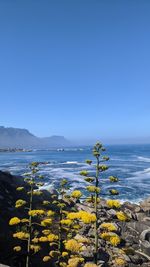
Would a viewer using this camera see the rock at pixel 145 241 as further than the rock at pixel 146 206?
No

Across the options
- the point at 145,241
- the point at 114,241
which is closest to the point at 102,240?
the point at 145,241

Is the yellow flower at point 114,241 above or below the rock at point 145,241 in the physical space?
above

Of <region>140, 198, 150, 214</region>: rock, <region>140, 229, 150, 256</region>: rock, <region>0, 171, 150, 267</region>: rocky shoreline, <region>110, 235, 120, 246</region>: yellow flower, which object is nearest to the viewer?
<region>110, 235, 120, 246</region>: yellow flower

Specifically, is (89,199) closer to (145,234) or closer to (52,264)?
(52,264)

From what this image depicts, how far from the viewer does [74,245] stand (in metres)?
8.81

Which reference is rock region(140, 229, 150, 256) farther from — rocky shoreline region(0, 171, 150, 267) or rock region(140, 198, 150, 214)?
rock region(140, 198, 150, 214)

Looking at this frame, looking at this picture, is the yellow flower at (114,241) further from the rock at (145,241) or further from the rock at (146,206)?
the rock at (146,206)

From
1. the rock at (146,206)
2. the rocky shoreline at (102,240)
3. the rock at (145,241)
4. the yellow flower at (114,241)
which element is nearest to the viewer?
the yellow flower at (114,241)

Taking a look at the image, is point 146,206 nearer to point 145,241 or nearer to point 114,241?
point 145,241

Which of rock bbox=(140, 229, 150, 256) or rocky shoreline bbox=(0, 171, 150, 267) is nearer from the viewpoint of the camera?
rocky shoreline bbox=(0, 171, 150, 267)

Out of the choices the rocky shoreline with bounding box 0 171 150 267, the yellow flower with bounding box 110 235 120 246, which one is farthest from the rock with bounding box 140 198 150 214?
the yellow flower with bounding box 110 235 120 246

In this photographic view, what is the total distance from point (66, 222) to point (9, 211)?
47.1 feet

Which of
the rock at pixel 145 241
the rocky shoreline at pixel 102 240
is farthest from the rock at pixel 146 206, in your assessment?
the rock at pixel 145 241

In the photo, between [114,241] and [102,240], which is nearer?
[114,241]
